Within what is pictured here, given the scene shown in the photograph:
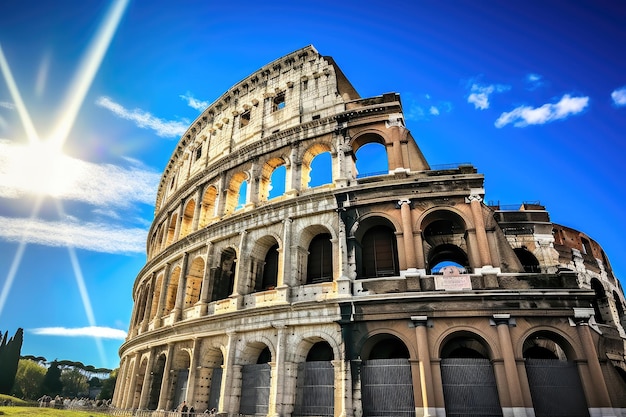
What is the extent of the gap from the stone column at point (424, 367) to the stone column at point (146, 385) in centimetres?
1348

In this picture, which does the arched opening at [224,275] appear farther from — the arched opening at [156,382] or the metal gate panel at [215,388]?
the arched opening at [156,382]

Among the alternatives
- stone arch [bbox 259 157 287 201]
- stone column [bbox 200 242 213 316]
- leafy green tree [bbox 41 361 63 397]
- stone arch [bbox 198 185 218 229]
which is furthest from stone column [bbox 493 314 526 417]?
leafy green tree [bbox 41 361 63 397]

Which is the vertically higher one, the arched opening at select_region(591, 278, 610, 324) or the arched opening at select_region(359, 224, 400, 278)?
the arched opening at select_region(359, 224, 400, 278)

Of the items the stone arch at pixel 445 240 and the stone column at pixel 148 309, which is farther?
the stone column at pixel 148 309

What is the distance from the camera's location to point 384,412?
36.7ft

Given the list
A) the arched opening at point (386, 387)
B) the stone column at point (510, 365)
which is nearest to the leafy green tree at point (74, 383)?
the arched opening at point (386, 387)

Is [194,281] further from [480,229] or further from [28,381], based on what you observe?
[28,381]

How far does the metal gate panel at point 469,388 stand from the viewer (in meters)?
10.6

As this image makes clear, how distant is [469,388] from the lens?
10.9 m

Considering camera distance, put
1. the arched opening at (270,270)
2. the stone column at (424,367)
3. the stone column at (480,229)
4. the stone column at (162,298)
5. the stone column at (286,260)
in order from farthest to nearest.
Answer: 1. the stone column at (162,298)
2. the arched opening at (270,270)
3. the stone column at (286,260)
4. the stone column at (480,229)
5. the stone column at (424,367)

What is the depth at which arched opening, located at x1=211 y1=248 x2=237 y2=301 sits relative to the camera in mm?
16475

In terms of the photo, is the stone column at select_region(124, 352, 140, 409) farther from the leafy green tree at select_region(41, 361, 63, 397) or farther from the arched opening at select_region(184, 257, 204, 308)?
the leafy green tree at select_region(41, 361, 63, 397)

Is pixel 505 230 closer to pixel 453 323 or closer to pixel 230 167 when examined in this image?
pixel 453 323

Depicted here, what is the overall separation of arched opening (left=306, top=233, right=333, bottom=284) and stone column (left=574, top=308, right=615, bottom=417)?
8386mm
